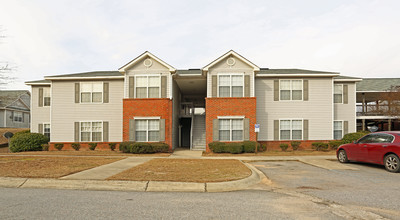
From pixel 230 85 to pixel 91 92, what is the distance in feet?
36.0

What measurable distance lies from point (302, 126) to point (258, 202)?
52.4 feet

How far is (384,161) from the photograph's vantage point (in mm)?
10438

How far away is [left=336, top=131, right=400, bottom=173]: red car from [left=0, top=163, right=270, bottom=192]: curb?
6233 mm

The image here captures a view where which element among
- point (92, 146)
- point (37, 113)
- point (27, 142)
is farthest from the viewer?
point (37, 113)

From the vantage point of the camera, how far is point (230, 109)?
19047 millimetres

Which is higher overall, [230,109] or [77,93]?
[77,93]

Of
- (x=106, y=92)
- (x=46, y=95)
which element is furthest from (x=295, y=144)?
(x=46, y=95)

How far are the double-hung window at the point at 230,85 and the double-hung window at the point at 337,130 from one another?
28.1ft

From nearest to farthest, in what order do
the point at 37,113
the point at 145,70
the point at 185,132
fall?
the point at 145,70
the point at 37,113
the point at 185,132

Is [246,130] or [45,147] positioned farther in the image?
[45,147]

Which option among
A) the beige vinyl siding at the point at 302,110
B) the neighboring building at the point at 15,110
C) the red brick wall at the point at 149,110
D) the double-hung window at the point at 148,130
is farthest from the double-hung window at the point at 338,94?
the neighboring building at the point at 15,110

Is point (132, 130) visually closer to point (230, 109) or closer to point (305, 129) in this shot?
point (230, 109)

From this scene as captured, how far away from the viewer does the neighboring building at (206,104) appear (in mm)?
19125

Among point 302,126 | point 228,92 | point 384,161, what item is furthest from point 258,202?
point 302,126
